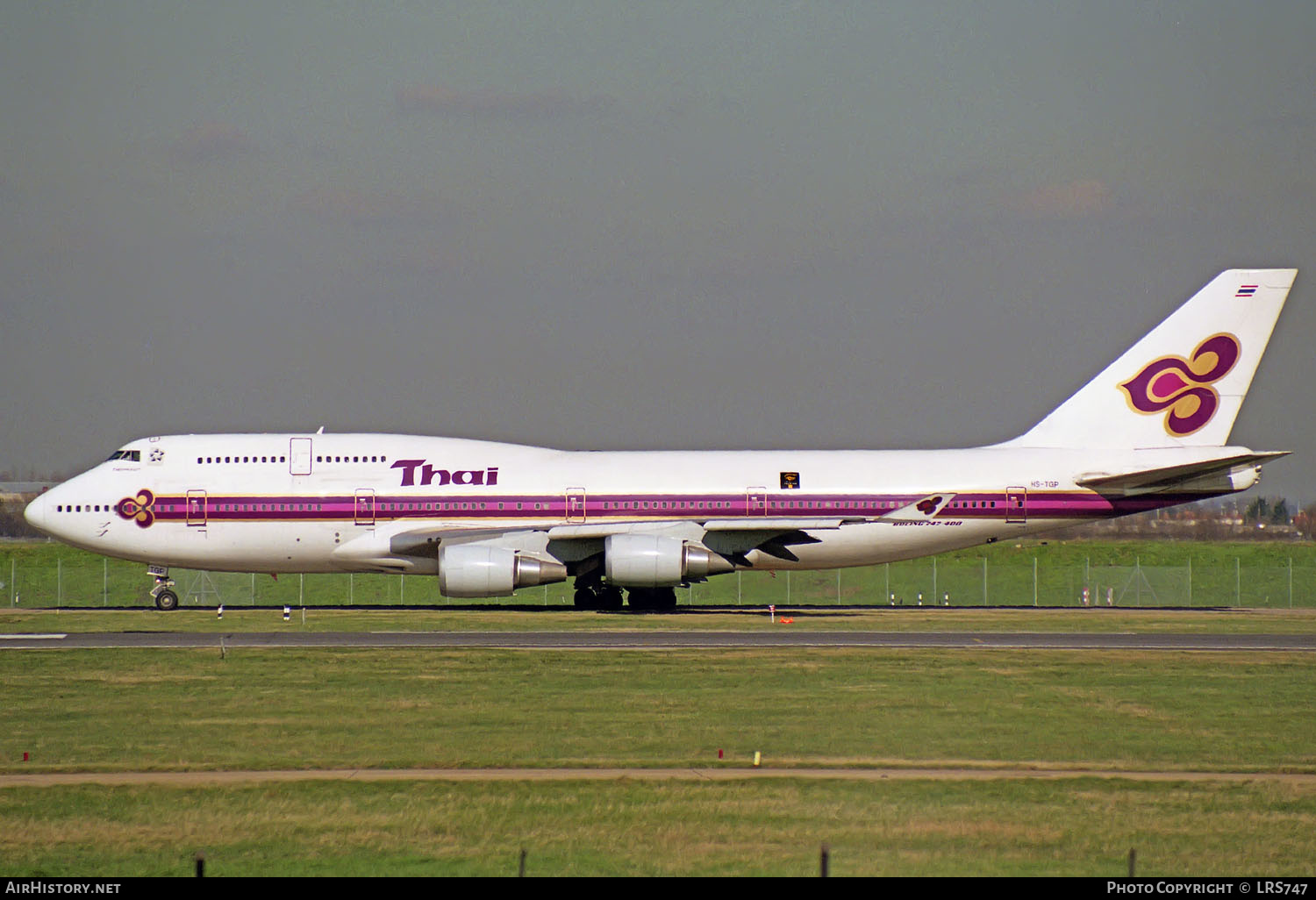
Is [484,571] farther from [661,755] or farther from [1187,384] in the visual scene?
[1187,384]

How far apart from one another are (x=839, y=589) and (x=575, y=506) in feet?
49.4

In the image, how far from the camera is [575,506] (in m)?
43.2

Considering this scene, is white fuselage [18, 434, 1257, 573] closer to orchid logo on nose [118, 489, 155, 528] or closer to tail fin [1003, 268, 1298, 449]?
orchid logo on nose [118, 489, 155, 528]

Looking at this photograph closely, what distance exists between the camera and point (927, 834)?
45.6 ft

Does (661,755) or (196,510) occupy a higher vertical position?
(196,510)

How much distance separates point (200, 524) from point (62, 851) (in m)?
31.3

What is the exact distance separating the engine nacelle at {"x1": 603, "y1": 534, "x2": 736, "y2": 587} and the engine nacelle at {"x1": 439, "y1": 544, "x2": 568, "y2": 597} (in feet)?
6.33

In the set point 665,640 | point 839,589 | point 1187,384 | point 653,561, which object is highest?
point 1187,384

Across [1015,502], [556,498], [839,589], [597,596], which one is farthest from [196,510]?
[1015,502]

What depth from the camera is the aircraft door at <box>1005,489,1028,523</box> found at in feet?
142

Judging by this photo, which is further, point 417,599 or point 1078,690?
point 417,599
